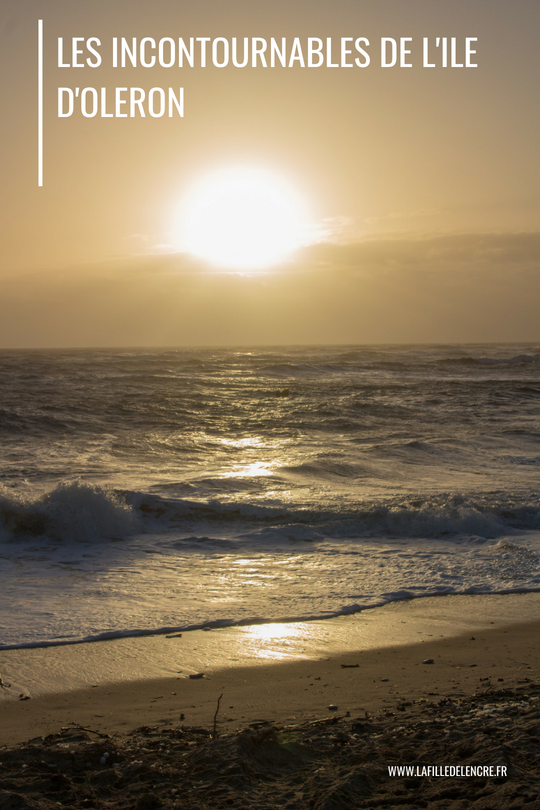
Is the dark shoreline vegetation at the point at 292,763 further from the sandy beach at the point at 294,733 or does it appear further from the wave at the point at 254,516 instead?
the wave at the point at 254,516

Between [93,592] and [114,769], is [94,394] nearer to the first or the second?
[93,592]

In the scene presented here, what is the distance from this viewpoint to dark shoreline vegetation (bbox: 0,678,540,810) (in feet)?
8.81

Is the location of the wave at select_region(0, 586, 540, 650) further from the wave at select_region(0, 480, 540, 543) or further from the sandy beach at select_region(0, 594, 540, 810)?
the wave at select_region(0, 480, 540, 543)

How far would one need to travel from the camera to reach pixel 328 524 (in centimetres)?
884

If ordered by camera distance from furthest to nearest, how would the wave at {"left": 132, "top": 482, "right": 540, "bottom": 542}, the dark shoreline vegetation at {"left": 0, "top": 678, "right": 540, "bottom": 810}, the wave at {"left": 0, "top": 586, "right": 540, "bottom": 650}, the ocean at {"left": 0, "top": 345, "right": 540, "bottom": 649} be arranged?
the wave at {"left": 132, "top": 482, "right": 540, "bottom": 542}
the ocean at {"left": 0, "top": 345, "right": 540, "bottom": 649}
the wave at {"left": 0, "top": 586, "right": 540, "bottom": 650}
the dark shoreline vegetation at {"left": 0, "top": 678, "right": 540, "bottom": 810}

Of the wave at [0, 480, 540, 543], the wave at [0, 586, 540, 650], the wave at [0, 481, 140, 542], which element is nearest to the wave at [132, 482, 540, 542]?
the wave at [0, 480, 540, 543]

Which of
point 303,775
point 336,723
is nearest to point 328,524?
point 336,723

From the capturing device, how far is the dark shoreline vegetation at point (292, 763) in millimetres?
2686

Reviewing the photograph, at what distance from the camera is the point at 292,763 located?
301cm

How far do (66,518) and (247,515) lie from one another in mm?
2624

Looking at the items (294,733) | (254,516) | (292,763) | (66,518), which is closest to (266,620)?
(294,733)

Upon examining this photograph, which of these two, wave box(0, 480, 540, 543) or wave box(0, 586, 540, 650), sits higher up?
wave box(0, 480, 540, 543)

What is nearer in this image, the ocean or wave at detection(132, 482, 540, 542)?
the ocean

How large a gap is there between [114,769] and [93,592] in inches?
136
